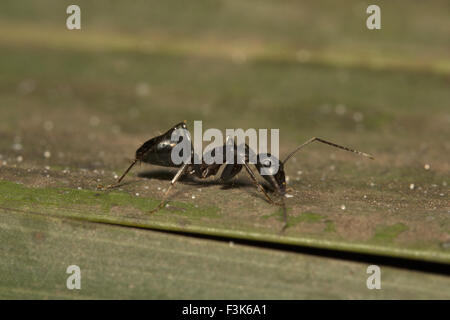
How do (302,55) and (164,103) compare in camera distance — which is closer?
(164,103)

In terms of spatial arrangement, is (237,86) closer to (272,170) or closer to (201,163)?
(201,163)

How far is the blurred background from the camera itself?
3389 mm

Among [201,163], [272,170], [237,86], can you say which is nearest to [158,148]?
[201,163]

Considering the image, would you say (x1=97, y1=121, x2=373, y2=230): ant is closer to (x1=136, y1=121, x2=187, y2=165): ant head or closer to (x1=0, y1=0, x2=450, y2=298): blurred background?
(x1=136, y1=121, x2=187, y2=165): ant head

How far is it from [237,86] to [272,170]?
81.3 inches

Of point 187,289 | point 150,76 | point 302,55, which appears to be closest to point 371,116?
point 302,55

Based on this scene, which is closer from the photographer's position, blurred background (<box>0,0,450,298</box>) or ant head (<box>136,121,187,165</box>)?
ant head (<box>136,121,187,165</box>)

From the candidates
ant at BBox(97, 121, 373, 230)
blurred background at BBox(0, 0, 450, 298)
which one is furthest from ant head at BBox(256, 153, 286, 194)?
blurred background at BBox(0, 0, 450, 298)

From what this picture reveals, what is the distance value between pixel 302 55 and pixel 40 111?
108 inches

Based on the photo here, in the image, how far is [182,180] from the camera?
3332mm

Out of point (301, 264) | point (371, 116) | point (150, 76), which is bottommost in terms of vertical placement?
point (301, 264)

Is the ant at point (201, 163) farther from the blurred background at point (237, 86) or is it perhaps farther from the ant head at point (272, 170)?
the blurred background at point (237, 86)

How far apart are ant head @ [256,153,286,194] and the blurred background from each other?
133 mm
